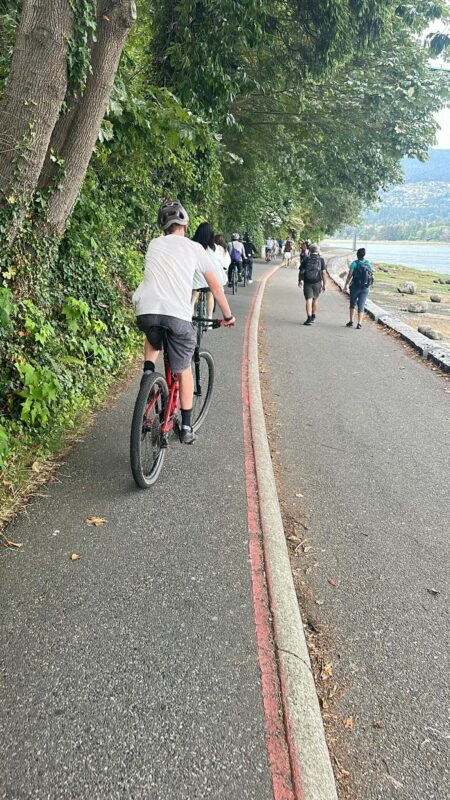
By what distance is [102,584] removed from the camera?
9.16ft

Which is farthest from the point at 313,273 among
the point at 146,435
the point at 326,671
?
the point at 326,671

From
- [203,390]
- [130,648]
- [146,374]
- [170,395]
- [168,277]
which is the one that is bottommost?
[130,648]

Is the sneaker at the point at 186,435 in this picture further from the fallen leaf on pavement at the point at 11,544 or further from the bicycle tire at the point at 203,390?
the fallen leaf on pavement at the point at 11,544

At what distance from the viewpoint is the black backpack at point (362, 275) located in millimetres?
11734

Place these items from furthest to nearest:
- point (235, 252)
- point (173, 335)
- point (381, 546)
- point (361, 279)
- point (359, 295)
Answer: point (235, 252) → point (359, 295) → point (361, 279) → point (173, 335) → point (381, 546)

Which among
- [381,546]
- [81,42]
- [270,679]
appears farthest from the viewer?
[81,42]

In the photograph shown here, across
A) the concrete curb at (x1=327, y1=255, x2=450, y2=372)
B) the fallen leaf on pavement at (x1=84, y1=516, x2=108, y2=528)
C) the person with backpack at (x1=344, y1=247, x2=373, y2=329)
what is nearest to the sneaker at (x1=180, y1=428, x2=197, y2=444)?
the fallen leaf on pavement at (x1=84, y1=516, x2=108, y2=528)

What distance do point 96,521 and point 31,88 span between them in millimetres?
3341

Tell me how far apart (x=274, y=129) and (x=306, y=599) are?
47.5 ft

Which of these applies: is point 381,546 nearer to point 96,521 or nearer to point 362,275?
point 96,521

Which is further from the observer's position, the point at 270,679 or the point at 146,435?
the point at 146,435

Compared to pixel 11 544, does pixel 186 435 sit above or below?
above

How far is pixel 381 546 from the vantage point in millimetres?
3504

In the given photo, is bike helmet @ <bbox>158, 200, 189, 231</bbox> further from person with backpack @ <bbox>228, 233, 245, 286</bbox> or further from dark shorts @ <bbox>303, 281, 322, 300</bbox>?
person with backpack @ <bbox>228, 233, 245, 286</bbox>
